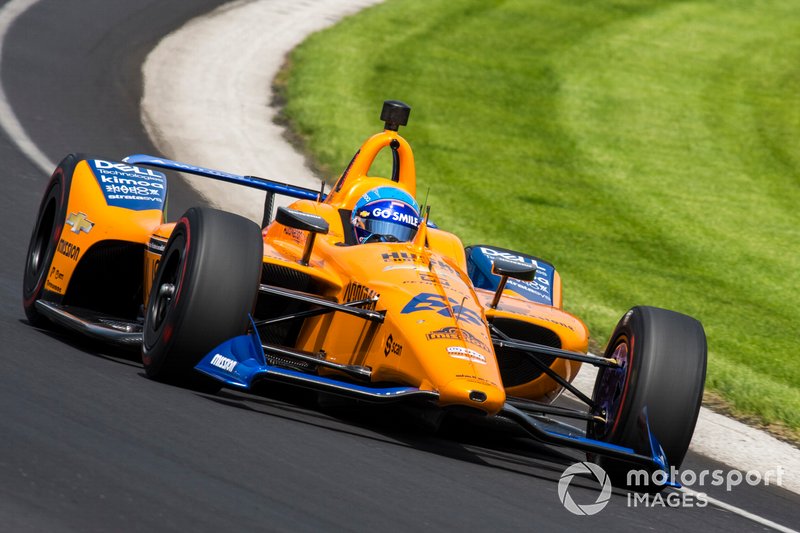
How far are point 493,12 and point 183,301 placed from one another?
67.0 feet

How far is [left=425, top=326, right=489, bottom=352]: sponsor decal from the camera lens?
674 cm

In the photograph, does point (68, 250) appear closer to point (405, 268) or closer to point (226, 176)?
point (226, 176)

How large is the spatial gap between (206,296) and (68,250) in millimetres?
2168

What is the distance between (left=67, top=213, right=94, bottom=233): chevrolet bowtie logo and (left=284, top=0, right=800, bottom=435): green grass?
14.3ft

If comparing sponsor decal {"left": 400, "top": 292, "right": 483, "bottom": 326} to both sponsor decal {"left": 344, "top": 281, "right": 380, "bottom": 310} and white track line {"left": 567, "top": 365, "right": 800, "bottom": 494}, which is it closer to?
sponsor decal {"left": 344, "top": 281, "right": 380, "bottom": 310}

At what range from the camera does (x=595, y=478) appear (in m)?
7.32

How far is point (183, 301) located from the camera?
272 inches

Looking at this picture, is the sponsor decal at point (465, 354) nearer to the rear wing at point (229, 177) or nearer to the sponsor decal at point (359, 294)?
the sponsor decal at point (359, 294)

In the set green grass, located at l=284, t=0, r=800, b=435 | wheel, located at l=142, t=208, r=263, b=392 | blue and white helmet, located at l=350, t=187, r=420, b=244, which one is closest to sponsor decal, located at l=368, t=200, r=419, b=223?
blue and white helmet, located at l=350, t=187, r=420, b=244

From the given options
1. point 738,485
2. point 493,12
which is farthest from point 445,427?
point 493,12

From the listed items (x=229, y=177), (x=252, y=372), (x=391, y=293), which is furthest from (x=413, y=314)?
(x=229, y=177)

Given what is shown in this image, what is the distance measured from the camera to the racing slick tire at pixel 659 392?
282 inches

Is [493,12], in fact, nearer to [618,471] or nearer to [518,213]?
[518,213]

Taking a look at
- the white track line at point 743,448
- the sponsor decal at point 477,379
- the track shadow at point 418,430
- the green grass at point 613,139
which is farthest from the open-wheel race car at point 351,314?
the green grass at point 613,139
